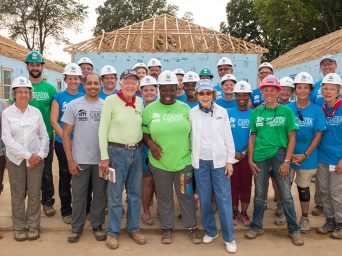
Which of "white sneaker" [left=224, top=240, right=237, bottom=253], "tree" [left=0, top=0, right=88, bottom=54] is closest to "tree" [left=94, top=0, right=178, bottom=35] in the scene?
"tree" [left=0, top=0, right=88, bottom=54]

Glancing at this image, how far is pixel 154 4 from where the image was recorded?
150 ft

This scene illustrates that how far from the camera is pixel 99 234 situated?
444 centimetres

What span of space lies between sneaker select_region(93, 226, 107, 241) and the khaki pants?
78cm

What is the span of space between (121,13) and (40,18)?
1306 centimetres

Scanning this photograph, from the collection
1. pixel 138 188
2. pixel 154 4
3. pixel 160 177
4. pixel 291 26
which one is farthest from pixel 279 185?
pixel 154 4

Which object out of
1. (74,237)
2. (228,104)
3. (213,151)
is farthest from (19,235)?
(228,104)

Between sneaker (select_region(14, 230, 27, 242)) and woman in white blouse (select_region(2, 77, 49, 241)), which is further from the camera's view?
sneaker (select_region(14, 230, 27, 242))

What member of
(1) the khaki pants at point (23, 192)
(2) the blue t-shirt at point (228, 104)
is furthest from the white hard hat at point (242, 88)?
(1) the khaki pants at point (23, 192)

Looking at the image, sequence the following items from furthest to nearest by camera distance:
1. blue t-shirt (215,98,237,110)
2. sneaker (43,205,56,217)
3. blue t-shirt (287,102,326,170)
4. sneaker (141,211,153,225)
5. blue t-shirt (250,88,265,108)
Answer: blue t-shirt (250,88,265,108) → sneaker (43,205,56,217) → blue t-shirt (215,98,237,110) → sneaker (141,211,153,225) → blue t-shirt (287,102,326,170)

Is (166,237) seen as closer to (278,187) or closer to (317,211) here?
(278,187)

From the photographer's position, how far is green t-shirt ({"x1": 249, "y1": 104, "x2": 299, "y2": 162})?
13.8 ft

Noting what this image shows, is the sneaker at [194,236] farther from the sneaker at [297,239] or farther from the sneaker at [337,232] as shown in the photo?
the sneaker at [337,232]

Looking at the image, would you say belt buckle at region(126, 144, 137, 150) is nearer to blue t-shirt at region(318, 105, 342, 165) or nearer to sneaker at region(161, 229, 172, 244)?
sneaker at region(161, 229, 172, 244)

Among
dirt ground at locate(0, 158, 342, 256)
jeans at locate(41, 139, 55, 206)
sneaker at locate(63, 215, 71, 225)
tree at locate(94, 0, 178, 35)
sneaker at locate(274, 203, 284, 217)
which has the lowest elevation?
dirt ground at locate(0, 158, 342, 256)
